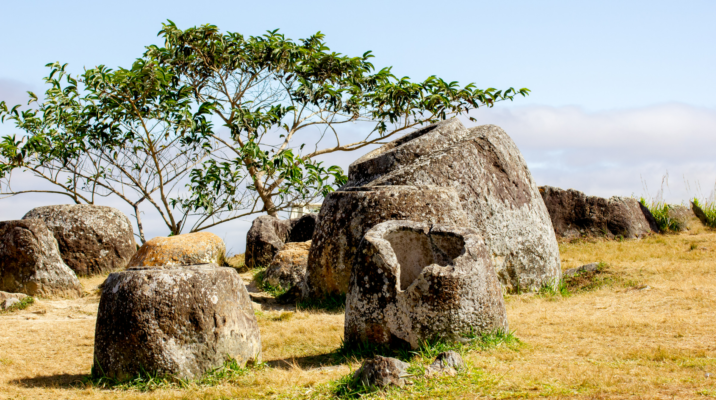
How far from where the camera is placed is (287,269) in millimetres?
10383

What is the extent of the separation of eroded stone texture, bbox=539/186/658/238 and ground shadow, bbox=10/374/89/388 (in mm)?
11771

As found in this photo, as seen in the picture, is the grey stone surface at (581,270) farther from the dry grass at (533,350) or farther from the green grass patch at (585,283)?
the dry grass at (533,350)

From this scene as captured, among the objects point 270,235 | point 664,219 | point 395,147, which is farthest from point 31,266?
point 664,219

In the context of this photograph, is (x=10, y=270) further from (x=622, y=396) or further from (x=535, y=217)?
(x=622, y=396)

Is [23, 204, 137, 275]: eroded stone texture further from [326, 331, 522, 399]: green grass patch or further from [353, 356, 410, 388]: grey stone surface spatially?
[353, 356, 410, 388]: grey stone surface

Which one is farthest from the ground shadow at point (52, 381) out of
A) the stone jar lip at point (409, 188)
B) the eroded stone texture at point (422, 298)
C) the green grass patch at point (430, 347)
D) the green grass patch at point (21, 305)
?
the stone jar lip at point (409, 188)

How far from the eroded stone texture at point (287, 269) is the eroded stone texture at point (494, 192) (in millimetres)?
1735

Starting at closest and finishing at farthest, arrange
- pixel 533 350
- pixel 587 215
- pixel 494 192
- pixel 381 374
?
1. pixel 381 374
2. pixel 533 350
3. pixel 494 192
4. pixel 587 215

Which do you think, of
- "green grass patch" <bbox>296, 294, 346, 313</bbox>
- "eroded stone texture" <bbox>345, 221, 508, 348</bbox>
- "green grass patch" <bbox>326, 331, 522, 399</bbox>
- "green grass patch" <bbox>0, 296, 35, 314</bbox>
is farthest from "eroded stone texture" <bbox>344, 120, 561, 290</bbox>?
"green grass patch" <bbox>0, 296, 35, 314</bbox>

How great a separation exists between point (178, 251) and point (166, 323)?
22.8 feet

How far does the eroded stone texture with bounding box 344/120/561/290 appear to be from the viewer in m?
8.93

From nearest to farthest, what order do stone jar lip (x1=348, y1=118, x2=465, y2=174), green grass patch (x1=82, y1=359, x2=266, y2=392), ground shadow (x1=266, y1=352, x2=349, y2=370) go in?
green grass patch (x1=82, y1=359, x2=266, y2=392)
ground shadow (x1=266, y1=352, x2=349, y2=370)
stone jar lip (x1=348, y1=118, x2=465, y2=174)

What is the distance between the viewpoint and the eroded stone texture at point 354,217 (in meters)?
8.03

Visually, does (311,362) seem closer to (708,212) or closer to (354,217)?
(354,217)
